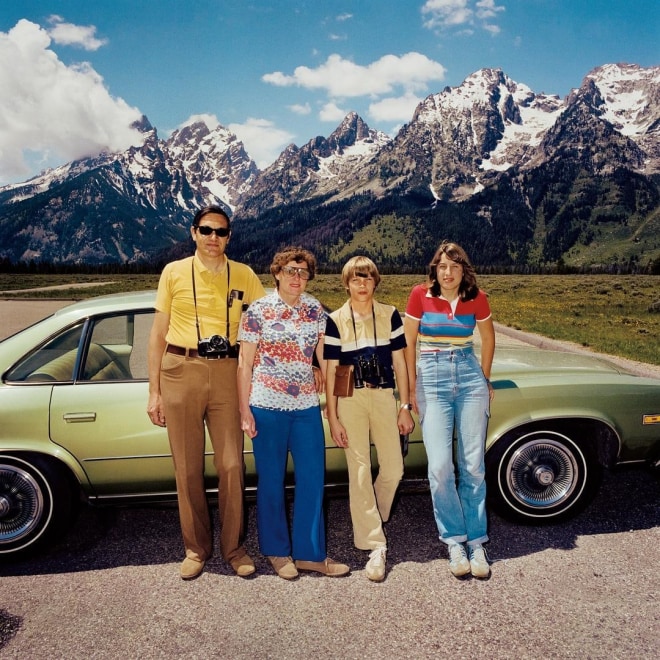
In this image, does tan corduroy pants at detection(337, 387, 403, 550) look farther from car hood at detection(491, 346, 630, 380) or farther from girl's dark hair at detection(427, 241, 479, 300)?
car hood at detection(491, 346, 630, 380)

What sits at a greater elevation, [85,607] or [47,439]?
[47,439]

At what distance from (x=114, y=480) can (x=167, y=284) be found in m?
1.39

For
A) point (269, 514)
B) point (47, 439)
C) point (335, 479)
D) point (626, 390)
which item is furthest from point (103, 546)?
point (626, 390)

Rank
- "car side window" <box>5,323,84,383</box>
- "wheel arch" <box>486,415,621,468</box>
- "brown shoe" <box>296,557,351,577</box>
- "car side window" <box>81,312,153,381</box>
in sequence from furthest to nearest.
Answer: "wheel arch" <box>486,415,621,468</box>
"car side window" <box>81,312,153,381</box>
"car side window" <box>5,323,84,383</box>
"brown shoe" <box>296,557,351,577</box>

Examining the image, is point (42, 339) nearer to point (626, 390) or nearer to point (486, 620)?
point (486, 620)

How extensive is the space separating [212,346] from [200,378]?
21 cm

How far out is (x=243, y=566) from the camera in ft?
11.1

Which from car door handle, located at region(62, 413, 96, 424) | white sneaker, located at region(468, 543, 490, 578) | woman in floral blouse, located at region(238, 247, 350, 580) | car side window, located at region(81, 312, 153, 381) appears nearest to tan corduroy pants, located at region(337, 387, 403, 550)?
woman in floral blouse, located at region(238, 247, 350, 580)

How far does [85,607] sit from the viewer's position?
3.06m

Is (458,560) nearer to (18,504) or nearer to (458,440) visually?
(458,440)

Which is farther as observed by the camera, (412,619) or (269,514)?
(269,514)

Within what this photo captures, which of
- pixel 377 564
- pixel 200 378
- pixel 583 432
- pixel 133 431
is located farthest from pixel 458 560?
pixel 133 431

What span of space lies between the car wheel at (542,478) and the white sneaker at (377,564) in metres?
1.02

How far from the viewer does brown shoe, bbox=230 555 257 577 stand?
3357mm
